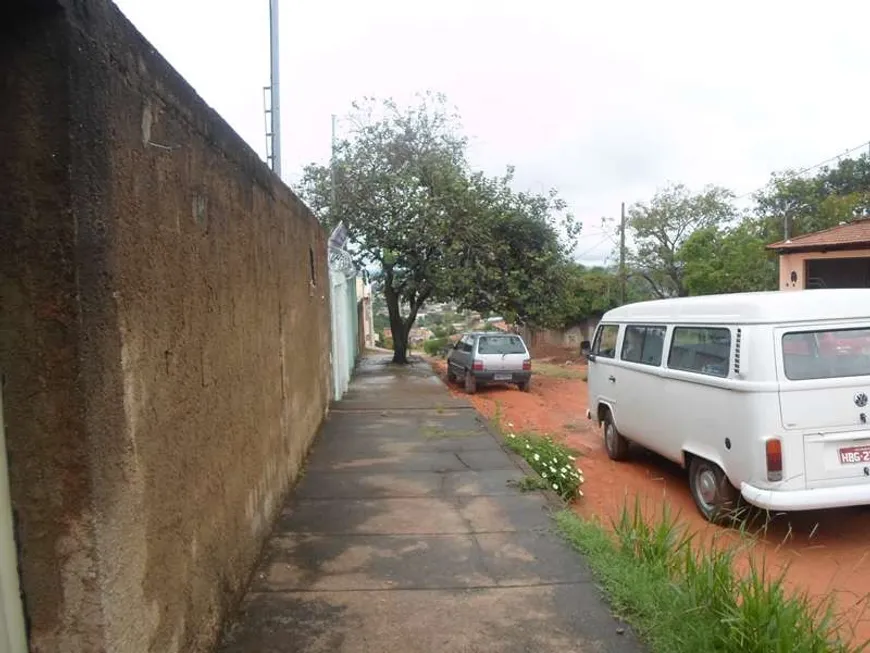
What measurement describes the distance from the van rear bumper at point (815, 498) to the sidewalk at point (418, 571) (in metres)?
1.78

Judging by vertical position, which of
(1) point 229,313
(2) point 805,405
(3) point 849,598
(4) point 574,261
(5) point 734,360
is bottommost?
(3) point 849,598

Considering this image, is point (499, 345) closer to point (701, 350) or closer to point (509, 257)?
point (509, 257)

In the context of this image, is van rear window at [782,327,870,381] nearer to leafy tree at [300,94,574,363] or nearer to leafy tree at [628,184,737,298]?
leafy tree at [300,94,574,363]

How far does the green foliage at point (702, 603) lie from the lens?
276cm

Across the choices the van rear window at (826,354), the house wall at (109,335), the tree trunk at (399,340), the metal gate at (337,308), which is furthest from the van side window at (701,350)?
the tree trunk at (399,340)

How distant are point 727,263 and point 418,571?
86.0 feet

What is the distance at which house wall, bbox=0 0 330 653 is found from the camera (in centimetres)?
187

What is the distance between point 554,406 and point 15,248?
547 inches

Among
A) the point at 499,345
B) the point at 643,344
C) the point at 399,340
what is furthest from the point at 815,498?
the point at 399,340

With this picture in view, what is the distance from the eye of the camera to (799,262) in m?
20.2

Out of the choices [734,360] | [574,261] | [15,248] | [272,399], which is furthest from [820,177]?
[15,248]

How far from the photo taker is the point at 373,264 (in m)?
19.4

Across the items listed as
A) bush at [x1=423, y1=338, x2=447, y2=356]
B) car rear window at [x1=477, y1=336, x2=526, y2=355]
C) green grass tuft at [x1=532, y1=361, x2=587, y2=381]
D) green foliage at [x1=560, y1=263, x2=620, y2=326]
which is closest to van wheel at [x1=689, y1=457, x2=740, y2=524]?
car rear window at [x1=477, y1=336, x2=526, y2=355]

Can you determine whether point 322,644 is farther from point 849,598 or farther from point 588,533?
point 849,598
